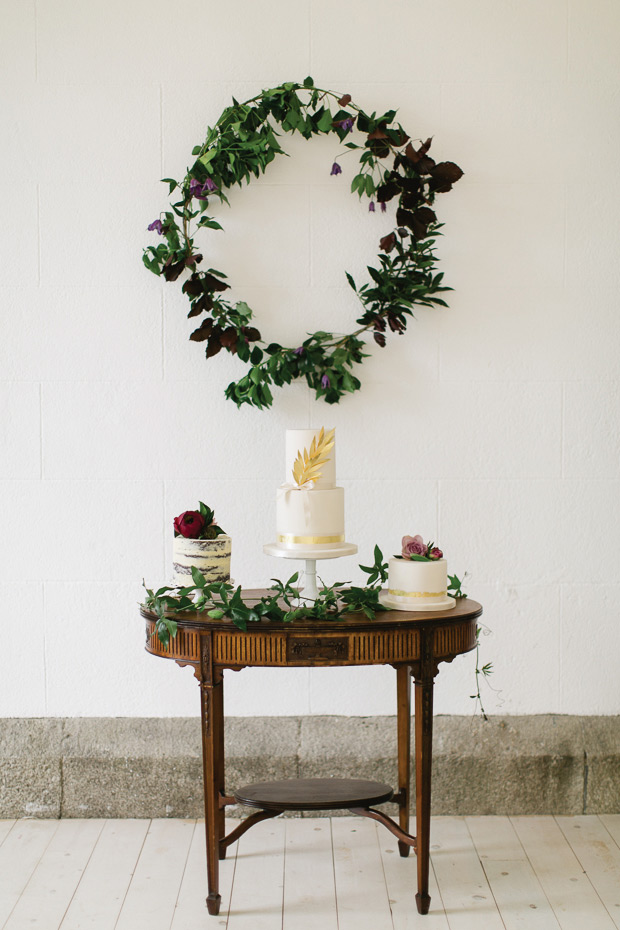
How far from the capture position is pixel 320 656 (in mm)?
2100

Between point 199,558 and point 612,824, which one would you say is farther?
point 612,824

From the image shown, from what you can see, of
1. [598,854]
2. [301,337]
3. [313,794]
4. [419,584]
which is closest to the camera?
[419,584]

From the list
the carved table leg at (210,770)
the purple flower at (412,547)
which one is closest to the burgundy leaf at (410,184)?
the purple flower at (412,547)

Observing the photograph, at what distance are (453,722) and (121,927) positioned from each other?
3.80 feet

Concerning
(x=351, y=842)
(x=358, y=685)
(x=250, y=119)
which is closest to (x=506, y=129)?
(x=250, y=119)

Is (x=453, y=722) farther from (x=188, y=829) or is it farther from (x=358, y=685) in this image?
(x=188, y=829)

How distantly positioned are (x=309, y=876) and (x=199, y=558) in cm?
91

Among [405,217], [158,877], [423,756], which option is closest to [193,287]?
[405,217]

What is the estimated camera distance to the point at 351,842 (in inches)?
99.9

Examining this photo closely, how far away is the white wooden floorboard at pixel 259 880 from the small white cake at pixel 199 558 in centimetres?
81

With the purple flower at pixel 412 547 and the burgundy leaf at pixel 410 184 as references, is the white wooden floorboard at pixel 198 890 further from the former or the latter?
the burgundy leaf at pixel 410 184

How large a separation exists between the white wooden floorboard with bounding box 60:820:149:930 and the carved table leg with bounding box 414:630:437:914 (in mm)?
758

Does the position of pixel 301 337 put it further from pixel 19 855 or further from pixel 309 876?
pixel 19 855

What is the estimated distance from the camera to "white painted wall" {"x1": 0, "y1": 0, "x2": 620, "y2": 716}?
267cm
